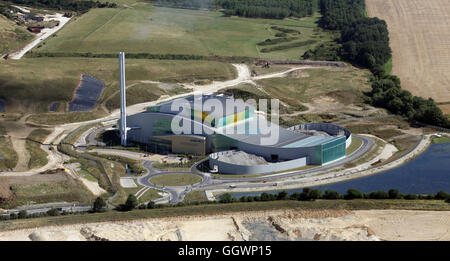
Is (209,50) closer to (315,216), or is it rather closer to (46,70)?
(46,70)

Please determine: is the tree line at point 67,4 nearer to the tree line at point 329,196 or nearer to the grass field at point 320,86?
the grass field at point 320,86

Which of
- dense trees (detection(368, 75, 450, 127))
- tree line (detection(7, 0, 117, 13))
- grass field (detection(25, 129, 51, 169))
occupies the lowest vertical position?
grass field (detection(25, 129, 51, 169))

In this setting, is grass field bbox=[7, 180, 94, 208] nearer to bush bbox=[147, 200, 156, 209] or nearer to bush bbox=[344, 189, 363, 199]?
bush bbox=[147, 200, 156, 209]

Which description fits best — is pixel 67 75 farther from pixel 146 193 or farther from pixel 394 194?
pixel 394 194

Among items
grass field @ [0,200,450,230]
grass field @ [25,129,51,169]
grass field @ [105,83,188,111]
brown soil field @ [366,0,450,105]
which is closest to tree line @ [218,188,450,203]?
grass field @ [0,200,450,230]

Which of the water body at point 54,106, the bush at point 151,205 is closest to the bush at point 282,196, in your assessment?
the bush at point 151,205

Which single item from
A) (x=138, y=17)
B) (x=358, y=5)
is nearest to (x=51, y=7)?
(x=138, y=17)
